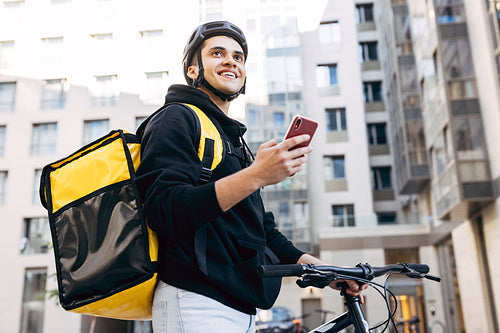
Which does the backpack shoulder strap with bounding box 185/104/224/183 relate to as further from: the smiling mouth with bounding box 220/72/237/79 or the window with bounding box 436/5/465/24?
the window with bounding box 436/5/465/24

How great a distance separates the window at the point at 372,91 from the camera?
84.7 ft

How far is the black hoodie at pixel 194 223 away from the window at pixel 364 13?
26.6 meters

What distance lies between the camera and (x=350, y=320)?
4.58ft

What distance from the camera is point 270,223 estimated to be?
5.97 feet

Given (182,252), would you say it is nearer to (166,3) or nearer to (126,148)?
(126,148)

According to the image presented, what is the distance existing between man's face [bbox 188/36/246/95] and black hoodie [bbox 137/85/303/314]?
25 cm

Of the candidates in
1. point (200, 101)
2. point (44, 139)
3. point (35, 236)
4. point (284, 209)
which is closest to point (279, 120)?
point (284, 209)

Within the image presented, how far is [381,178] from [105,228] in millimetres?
24331

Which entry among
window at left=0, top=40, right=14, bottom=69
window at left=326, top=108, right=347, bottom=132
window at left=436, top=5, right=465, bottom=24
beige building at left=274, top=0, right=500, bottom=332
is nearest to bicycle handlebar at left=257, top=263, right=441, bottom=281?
beige building at left=274, top=0, right=500, bottom=332

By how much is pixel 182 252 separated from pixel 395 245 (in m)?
20.2

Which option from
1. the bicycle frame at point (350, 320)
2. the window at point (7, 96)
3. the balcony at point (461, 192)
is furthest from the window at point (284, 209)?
the bicycle frame at point (350, 320)

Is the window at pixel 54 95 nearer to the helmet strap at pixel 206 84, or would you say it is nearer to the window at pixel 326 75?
the window at pixel 326 75

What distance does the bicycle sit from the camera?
116 centimetres

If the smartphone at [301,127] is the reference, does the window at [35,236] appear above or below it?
above
